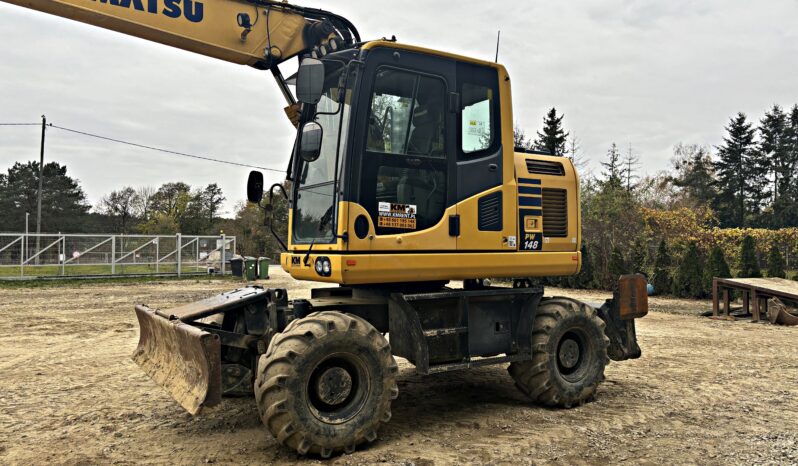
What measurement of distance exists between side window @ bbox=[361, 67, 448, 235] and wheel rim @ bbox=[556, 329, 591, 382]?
6.75 feet

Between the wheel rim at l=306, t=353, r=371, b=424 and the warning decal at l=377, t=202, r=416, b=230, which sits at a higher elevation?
the warning decal at l=377, t=202, r=416, b=230

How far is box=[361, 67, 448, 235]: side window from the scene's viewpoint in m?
5.10

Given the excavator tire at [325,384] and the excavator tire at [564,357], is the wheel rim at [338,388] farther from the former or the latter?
the excavator tire at [564,357]

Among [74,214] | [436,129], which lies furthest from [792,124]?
[74,214]

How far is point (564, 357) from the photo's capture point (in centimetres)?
613

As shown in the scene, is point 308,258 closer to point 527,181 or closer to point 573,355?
A: point 527,181

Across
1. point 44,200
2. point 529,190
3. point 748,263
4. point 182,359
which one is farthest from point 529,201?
point 44,200

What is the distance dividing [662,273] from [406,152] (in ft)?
51.3

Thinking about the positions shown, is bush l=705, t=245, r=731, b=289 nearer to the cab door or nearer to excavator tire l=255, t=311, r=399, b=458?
the cab door

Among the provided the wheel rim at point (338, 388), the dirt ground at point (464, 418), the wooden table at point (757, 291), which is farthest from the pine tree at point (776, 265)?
the wheel rim at point (338, 388)

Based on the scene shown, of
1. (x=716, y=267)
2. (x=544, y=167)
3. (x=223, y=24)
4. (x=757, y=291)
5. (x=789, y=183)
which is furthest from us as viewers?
(x=789, y=183)

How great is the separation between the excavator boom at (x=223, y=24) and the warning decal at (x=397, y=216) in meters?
2.30

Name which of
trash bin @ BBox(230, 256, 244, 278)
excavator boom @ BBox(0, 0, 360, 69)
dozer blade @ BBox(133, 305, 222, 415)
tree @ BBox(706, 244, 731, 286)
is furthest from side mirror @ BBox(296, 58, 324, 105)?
trash bin @ BBox(230, 256, 244, 278)

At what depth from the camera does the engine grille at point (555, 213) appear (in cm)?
629
